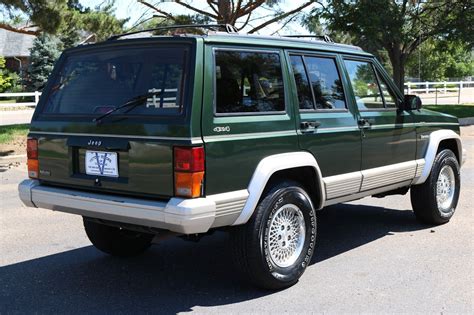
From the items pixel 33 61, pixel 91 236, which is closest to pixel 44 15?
pixel 91 236

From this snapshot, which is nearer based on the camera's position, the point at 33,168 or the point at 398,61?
the point at 33,168

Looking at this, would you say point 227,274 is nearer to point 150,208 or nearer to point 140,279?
point 140,279

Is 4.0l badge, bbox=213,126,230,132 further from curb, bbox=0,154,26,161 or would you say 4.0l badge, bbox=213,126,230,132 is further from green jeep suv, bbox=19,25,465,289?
curb, bbox=0,154,26,161

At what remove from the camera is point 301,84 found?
4.80 meters

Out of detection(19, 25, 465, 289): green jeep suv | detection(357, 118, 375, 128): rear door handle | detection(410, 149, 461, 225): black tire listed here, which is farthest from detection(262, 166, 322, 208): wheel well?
detection(410, 149, 461, 225): black tire

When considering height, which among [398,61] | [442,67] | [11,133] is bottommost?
[11,133]

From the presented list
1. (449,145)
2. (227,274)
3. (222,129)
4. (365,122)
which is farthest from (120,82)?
(449,145)

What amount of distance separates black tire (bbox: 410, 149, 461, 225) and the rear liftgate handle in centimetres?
210

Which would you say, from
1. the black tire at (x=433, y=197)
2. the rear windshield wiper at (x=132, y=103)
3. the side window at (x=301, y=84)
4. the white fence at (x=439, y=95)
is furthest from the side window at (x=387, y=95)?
the white fence at (x=439, y=95)

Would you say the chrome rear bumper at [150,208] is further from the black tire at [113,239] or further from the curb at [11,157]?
the curb at [11,157]

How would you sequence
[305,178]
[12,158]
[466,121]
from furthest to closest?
[466,121] < [12,158] < [305,178]

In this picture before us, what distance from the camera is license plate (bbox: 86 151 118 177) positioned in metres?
4.14

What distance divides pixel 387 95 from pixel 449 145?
1419 mm

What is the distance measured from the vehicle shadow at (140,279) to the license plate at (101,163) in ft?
3.16
